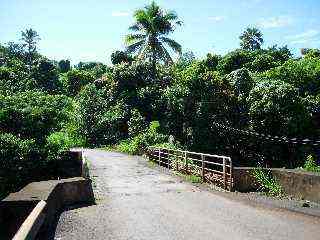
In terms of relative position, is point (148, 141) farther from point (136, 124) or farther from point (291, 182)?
point (291, 182)

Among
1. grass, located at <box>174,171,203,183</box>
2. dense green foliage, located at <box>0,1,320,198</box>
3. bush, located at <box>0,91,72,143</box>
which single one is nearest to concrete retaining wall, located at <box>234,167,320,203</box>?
grass, located at <box>174,171,203,183</box>

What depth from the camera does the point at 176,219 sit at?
10102 millimetres

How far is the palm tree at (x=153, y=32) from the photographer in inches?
1666

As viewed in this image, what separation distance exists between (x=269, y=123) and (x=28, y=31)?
86.2 metres

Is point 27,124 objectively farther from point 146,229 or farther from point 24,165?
point 146,229

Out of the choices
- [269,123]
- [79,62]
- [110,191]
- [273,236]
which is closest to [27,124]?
[110,191]

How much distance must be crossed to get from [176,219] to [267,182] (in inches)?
185

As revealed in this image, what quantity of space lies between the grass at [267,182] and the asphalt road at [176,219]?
1526 millimetres

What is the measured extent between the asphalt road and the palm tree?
29330 mm

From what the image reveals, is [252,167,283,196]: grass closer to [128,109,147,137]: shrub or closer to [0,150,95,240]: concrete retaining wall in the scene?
[0,150,95,240]: concrete retaining wall

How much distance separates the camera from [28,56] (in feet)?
332

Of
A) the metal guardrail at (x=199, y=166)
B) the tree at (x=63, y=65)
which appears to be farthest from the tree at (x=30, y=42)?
the metal guardrail at (x=199, y=166)

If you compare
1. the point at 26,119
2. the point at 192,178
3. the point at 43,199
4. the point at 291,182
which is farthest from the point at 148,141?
the point at 43,199

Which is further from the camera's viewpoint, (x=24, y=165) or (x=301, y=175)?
(x=24, y=165)
